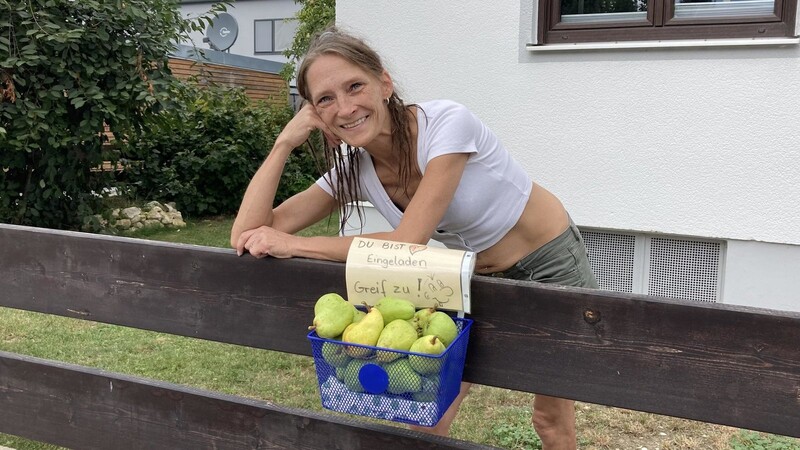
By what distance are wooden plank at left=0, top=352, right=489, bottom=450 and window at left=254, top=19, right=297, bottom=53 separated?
1027 inches

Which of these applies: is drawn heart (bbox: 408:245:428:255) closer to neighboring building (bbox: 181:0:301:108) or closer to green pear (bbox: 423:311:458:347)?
green pear (bbox: 423:311:458:347)

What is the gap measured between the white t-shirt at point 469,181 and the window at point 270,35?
2627 centimetres

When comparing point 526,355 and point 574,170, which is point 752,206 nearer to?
point 574,170

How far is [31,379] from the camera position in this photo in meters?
2.24

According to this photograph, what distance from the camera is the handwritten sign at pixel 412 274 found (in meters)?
1.53

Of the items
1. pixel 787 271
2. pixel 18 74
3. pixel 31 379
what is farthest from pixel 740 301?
pixel 18 74

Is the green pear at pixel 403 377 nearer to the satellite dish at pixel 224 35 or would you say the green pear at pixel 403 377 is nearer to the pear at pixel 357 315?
the pear at pixel 357 315

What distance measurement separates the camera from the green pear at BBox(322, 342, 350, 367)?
4.77ft

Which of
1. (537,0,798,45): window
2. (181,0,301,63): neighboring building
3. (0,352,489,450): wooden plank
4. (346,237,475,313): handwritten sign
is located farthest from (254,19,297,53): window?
(346,237,475,313): handwritten sign

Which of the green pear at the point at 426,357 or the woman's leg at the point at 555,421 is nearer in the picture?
the green pear at the point at 426,357

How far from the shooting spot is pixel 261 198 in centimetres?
210

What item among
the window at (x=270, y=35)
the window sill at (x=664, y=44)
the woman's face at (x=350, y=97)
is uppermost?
the window at (x=270, y=35)

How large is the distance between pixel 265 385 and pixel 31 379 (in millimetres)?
2000

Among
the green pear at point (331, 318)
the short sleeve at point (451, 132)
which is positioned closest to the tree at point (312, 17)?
the short sleeve at point (451, 132)
